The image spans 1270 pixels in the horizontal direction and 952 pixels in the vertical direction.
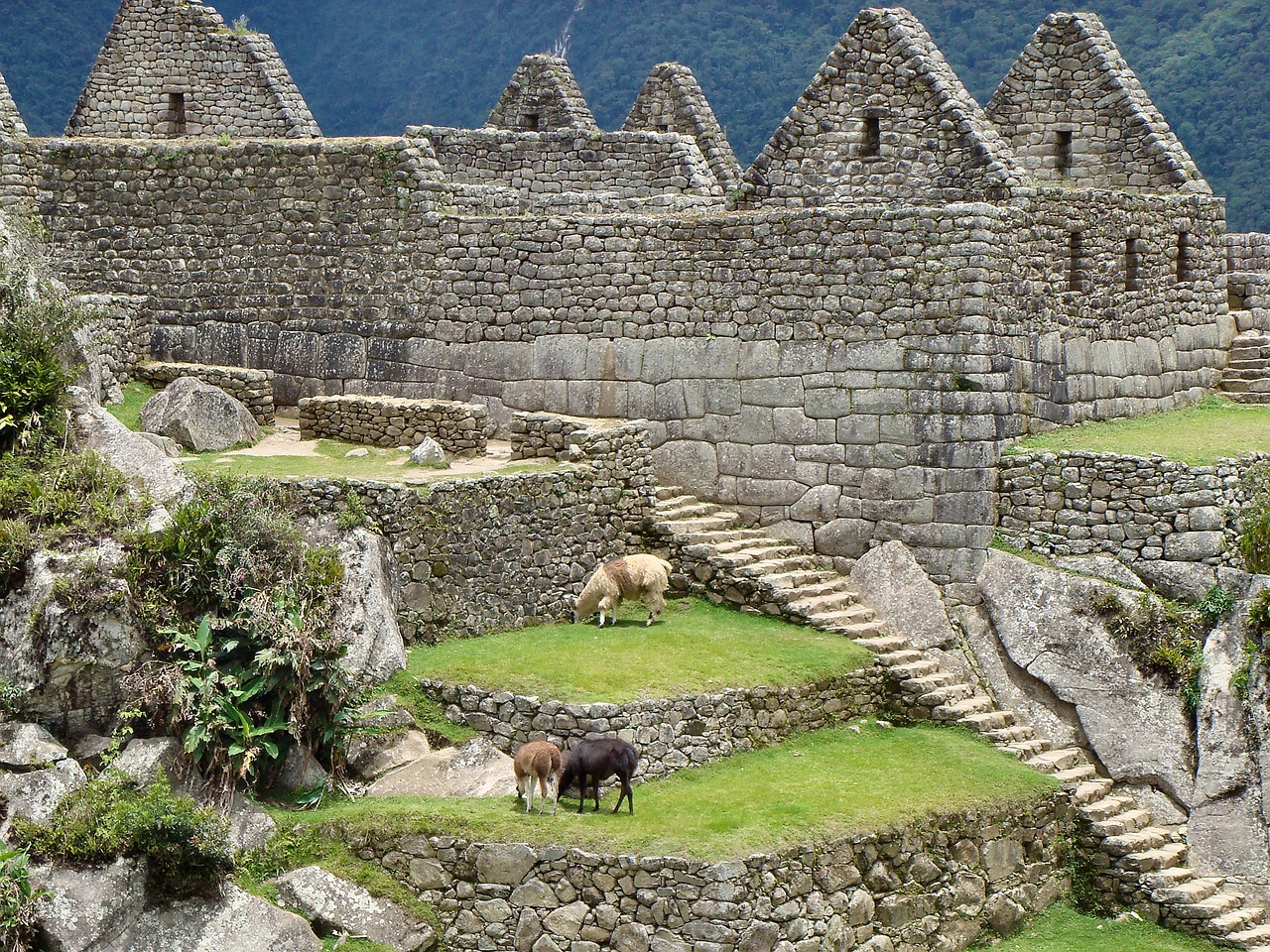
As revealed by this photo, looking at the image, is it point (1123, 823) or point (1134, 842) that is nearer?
point (1134, 842)

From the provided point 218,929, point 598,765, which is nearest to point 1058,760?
point 598,765

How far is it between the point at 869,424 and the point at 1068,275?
336 centimetres

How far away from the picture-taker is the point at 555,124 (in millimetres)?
30984

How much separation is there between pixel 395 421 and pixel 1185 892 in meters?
10.7

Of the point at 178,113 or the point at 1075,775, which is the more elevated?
the point at 178,113

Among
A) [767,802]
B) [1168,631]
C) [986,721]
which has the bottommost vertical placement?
[767,802]

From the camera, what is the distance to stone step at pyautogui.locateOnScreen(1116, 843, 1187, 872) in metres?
20.9

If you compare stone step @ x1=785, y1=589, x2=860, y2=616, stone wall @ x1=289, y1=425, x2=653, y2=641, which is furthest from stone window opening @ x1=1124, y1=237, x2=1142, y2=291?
stone wall @ x1=289, y1=425, x2=653, y2=641

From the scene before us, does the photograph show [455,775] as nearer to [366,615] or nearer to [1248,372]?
[366,615]

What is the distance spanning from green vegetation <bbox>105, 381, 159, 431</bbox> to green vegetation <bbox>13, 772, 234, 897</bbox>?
256 inches

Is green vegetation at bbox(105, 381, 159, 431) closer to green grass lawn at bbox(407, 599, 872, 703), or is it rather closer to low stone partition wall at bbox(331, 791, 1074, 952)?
green grass lawn at bbox(407, 599, 872, 703)

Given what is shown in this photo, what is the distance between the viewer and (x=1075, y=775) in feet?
70.9

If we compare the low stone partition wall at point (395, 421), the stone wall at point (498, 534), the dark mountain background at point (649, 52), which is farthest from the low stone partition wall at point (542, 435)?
the dark mountain background at point (649, 52)

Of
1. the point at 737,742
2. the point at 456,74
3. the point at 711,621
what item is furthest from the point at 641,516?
the point at 456,74
